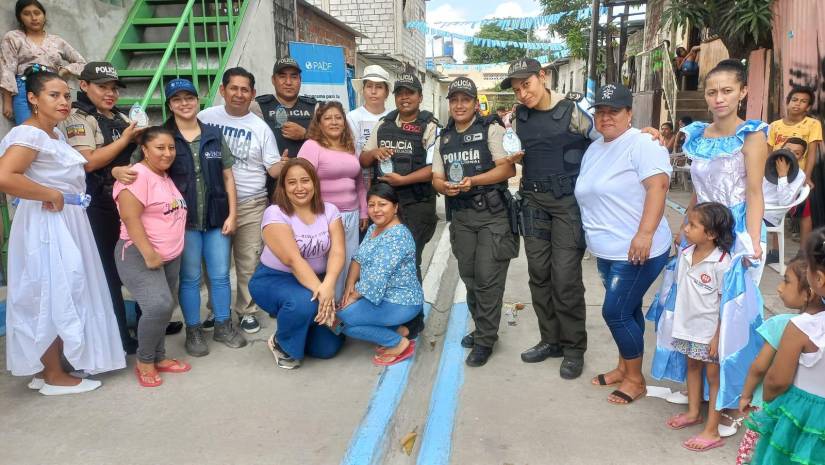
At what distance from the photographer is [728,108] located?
8.85 ft

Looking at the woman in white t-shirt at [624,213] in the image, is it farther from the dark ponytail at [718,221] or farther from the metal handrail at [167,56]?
the metal handrail at [167,56]

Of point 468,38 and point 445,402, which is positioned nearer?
point 445,402

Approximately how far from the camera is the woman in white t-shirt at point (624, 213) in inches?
112

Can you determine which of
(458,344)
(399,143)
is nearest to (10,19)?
(399,143)

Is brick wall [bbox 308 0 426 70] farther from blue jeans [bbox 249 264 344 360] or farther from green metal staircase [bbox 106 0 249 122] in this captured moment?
blue jeans [bbox 249 264 344 360]

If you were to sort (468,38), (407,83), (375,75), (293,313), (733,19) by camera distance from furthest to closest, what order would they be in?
1. (468,38)
2. (733,19)
3. (375,75)
4. (407,83)
5. (293,313)

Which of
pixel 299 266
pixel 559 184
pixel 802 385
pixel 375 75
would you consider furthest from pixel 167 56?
pixel 802 385

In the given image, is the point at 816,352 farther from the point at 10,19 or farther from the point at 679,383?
the point at 10,19

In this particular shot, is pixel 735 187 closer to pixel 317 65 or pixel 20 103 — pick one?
pixel 20 103

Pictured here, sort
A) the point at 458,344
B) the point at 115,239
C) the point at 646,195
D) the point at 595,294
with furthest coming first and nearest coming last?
1. the point at 595,294
2. the point at 458,344
3. the point at 115,239
4. the point at 646,195

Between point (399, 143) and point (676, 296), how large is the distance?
2.02m

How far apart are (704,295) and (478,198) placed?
4.60 ft

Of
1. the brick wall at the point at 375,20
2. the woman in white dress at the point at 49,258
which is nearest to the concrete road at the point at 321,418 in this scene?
the woman in white dress at the point at 49,258

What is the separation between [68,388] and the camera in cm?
325
